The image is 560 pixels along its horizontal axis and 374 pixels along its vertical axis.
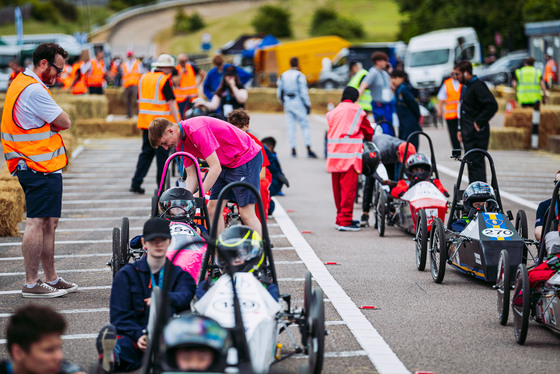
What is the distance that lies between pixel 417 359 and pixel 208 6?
100 m

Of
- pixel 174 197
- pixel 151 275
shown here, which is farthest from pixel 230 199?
pixel 151 275

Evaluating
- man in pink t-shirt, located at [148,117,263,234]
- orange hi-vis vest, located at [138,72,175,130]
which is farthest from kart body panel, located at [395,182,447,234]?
orange hi-vis vest, located at [138,72,175,130]

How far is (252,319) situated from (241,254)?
659 mm

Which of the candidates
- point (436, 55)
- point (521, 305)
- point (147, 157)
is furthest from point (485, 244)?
point (436, 55)

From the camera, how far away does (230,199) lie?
884 centimetres

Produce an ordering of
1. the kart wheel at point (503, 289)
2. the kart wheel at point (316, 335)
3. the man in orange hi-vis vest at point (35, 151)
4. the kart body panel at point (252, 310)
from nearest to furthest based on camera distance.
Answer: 1. the kart body panel at point (252, 310)
2. the kart wheel at point (316, 335)
3. the kart wheel at point (503, 289)
4. the man in orange hi-vis vest at point (35, 151)

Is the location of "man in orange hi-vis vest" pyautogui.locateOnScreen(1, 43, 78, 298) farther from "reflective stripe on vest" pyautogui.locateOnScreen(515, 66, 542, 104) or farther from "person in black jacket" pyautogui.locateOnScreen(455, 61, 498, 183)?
"reflective stripe on vest" pyautogui.locateOnScreen(515, 66, 542, 104)

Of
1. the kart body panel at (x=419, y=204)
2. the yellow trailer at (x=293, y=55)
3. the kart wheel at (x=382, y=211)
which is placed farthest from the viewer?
the yellow trailer at (x=293, y=55)

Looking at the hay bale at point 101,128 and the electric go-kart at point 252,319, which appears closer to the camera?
the electric go-kart at point 252,319

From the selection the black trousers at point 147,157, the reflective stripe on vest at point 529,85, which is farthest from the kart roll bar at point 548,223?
the reflective stripe on vest at point 529,85

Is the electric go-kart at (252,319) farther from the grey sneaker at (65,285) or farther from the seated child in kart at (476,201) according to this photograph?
the seated child in kart at (476,201)

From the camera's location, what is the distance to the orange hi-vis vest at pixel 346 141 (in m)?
11.7

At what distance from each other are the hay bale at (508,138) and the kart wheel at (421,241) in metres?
13.3

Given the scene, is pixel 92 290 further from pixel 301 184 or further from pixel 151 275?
pixel 301 184
